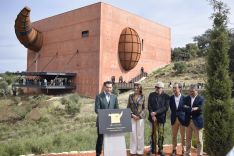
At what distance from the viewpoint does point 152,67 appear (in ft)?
145

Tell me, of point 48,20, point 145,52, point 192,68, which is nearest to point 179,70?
point 192,68

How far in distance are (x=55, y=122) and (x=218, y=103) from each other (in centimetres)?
1870

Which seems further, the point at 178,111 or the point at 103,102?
the point at 178,111

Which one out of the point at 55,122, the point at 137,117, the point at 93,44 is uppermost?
the point at 93,44

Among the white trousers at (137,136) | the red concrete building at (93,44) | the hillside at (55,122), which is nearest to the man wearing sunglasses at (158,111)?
the white trousers at (137,136)

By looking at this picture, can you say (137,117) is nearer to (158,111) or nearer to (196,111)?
(158,111)

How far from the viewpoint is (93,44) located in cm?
3606

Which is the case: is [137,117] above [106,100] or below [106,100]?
below

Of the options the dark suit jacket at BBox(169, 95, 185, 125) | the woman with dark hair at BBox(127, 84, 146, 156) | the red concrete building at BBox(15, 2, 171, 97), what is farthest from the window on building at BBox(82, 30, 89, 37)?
the woman with dark hair at BBox(127, 84, 146, 156)

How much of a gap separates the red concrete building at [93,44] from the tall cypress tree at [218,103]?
2779 centimetres

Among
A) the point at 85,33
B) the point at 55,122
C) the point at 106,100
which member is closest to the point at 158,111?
the point at 106,100

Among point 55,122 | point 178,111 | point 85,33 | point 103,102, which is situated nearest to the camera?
point 103,102

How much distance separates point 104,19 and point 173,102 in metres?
28.9

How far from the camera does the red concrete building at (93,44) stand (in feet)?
117
